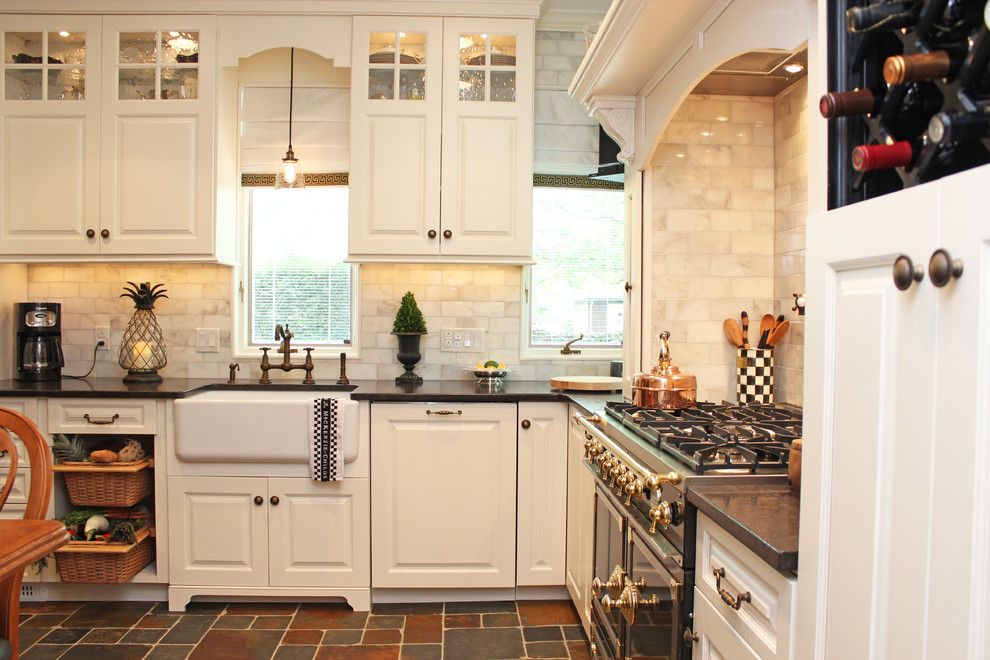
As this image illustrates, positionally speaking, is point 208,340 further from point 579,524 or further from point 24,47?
point 579,524

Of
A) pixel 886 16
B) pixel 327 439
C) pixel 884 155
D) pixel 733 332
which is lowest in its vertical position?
pixel 327 439

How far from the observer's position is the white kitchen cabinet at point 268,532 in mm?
3162

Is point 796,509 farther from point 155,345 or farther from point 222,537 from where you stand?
point 155,345

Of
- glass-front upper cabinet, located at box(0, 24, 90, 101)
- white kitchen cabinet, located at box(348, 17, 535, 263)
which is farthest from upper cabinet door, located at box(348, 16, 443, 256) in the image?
Result: glass-front upper cabinet, located at box(0, 24, 90, 101)

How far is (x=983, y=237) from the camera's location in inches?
26.0

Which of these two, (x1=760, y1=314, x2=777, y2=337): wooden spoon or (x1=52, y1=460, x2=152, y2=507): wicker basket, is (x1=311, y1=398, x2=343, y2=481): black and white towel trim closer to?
(x1=52, y1=460, x2=152, y2=507): wicker basket

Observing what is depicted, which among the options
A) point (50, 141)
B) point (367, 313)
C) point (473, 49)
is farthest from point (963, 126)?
point (50, 141)

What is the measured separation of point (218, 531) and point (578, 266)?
2.18 m

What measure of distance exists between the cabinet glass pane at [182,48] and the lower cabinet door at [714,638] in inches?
132

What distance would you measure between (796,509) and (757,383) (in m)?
1.54

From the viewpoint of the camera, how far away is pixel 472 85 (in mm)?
3494

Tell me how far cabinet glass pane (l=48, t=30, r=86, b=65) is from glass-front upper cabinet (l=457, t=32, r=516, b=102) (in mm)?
1845

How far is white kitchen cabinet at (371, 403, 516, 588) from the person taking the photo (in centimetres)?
319

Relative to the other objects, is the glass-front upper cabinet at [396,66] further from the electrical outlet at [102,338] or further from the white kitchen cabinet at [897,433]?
the white kitchen cabinet at [897,433]
